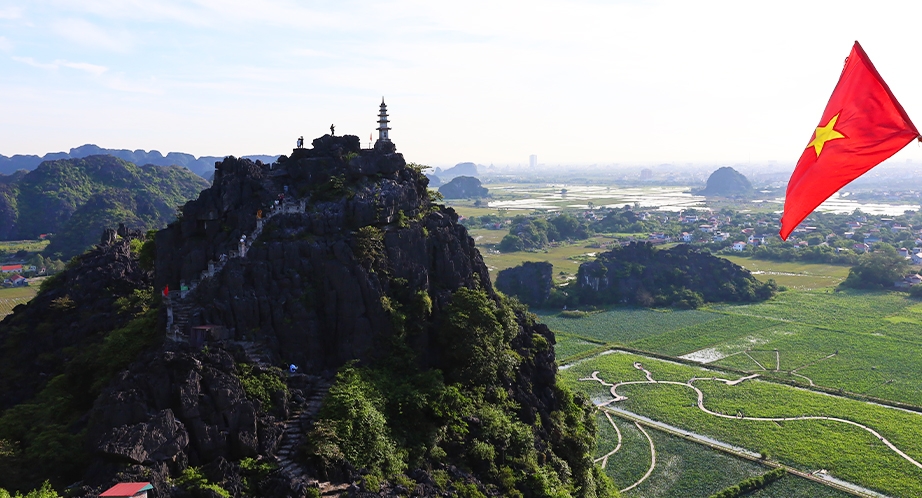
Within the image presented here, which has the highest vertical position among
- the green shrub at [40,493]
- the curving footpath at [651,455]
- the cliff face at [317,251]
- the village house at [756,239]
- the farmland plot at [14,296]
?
the cliff face at [317,251]

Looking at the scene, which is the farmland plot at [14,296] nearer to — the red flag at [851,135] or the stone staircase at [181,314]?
the stone staircase at [181,314]

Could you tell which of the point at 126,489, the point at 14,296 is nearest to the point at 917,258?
the point at 126,489

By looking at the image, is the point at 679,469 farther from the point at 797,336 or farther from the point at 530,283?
the point at 530,283

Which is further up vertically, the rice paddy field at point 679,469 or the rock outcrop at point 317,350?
the rock outcrop at point 317,350

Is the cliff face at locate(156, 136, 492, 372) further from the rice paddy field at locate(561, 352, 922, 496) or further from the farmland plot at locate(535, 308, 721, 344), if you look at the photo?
the farmland plot at locate(535, 308, 721, 344)

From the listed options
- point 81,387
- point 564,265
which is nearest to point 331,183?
point 81,387

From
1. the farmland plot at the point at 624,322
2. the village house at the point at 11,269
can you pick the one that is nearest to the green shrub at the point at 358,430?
the farmland plot at the point at 624,322
